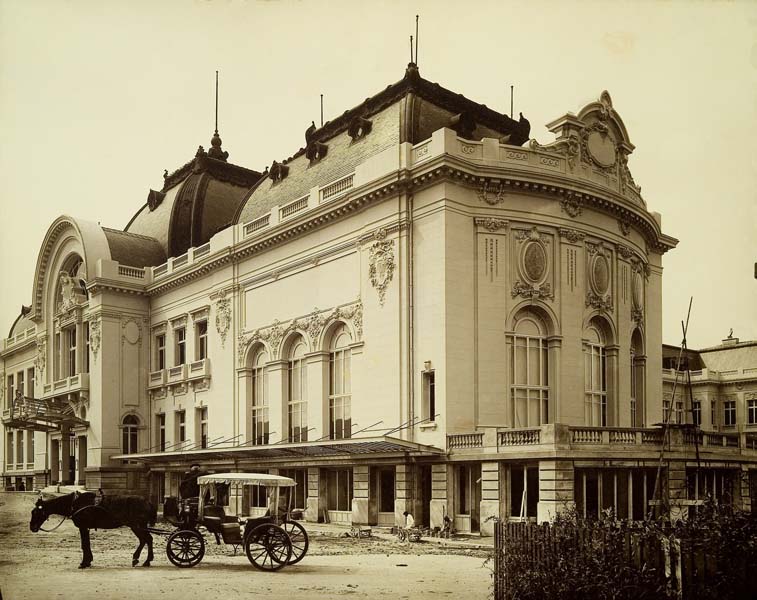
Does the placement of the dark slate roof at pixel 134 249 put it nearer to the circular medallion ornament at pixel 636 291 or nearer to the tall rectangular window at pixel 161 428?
the tall rectangular window at pixel 161 428

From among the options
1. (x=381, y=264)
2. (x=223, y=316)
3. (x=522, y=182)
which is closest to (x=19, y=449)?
(x=223, y=316)

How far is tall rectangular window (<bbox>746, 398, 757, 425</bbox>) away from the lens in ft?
206

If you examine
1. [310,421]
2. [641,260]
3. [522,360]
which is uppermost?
[641,260]

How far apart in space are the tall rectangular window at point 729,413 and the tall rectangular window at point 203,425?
3873 centimetres

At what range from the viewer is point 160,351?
51438mm

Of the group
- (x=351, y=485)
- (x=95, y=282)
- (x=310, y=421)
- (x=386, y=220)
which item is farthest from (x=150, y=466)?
(x=386, y=220)

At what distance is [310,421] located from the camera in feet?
123

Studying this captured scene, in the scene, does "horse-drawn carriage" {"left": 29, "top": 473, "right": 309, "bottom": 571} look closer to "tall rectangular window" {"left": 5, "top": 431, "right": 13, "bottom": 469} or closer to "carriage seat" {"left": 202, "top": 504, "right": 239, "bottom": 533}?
"carriage seat" {"left": 202, "top": 504, "right": 239, "bottom": 533}

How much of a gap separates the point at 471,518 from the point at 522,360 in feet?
22.6

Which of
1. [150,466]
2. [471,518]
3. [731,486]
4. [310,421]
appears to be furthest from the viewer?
[150,466]

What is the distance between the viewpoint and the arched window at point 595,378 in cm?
3525

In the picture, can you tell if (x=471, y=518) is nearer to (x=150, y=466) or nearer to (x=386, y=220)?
(x=386, y=220)

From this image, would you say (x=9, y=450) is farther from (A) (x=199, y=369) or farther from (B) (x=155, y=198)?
(A) (x=199, y=369)

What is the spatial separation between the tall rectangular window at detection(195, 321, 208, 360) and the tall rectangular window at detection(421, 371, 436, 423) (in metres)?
18.5
